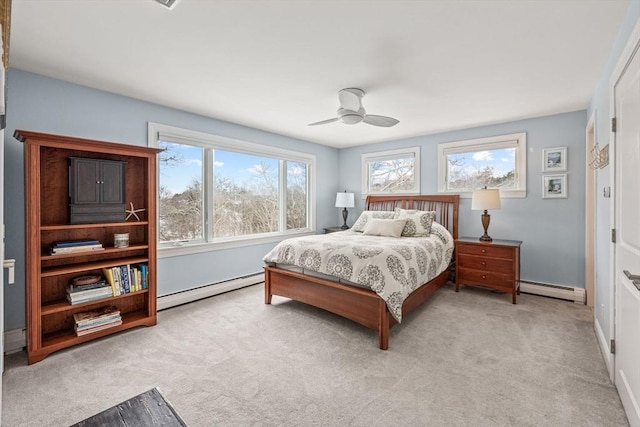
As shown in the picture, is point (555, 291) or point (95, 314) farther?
point (555, 291)

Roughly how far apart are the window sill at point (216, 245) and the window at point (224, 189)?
0.8 inches

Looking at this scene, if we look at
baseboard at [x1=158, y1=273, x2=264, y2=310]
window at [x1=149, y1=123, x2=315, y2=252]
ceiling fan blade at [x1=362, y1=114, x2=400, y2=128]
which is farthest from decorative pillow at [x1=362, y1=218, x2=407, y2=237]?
baseboard at [x1=158, y1=273, x2=264, y2=310]

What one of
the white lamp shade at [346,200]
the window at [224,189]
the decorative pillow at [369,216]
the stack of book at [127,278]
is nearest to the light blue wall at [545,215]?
the decorative pillow at [369,216]

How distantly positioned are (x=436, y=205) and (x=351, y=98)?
2.60 meters

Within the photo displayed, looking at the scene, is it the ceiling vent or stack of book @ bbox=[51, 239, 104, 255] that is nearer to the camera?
the ceiling vent

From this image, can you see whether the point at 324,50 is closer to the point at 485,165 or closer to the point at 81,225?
the point at 81,225

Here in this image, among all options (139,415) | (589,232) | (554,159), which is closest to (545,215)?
(589,232)

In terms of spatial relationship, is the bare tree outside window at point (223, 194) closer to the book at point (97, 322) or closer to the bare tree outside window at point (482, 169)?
the book at point (97, 322)

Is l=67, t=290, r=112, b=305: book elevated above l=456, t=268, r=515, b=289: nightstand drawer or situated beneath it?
elevated above

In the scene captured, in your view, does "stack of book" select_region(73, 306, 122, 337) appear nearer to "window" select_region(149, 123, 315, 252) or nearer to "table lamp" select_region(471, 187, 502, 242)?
"window" select_region(149, 123, 315, 252)

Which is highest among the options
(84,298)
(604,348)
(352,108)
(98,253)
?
(352,108)

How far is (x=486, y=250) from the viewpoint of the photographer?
3904mm

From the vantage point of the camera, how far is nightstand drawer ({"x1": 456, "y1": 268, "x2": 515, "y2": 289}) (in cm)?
374

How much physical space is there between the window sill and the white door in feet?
12.9
